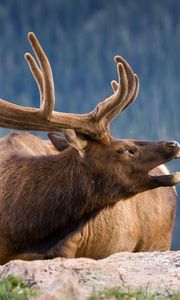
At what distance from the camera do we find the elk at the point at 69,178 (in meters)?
9.72

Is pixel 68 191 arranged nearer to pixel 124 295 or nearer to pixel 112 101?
pixel 112 101

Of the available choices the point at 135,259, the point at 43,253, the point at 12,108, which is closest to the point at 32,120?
the point at 12,108

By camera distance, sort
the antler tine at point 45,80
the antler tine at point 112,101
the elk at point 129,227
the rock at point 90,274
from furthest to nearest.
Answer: the elk at point 129,227
the antler tine at point 112,101
the antler tine at point 45,80
the rock at point 90,274

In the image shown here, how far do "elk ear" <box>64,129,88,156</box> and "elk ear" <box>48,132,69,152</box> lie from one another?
86cm

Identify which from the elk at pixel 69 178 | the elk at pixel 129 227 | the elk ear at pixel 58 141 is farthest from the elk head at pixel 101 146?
the elk ear at pixel 58 141

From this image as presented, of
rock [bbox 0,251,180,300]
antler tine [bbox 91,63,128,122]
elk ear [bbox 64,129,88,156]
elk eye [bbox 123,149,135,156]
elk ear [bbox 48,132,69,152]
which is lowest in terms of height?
rock [bbox 0,251,180,300]

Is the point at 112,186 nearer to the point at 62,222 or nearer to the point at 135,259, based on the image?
the point at 62,222

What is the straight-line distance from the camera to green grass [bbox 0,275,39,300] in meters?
5.96

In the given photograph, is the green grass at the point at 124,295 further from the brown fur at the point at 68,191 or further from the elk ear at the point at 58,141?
the elk ear at the point at 58,141

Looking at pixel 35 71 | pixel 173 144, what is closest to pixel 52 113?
pixel 35 71

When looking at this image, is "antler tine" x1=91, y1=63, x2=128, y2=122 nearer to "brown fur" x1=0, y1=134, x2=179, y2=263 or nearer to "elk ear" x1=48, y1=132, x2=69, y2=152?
"brown fur" x1=0, y1=134, x2=179, y2=263

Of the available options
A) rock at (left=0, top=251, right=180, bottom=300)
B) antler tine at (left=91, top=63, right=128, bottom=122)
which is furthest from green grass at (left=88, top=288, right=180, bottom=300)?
antler tine at (left=91, top=63, right=128, bottom=122)

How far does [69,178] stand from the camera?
389 inches

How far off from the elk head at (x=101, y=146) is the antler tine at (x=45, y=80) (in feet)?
0.04
